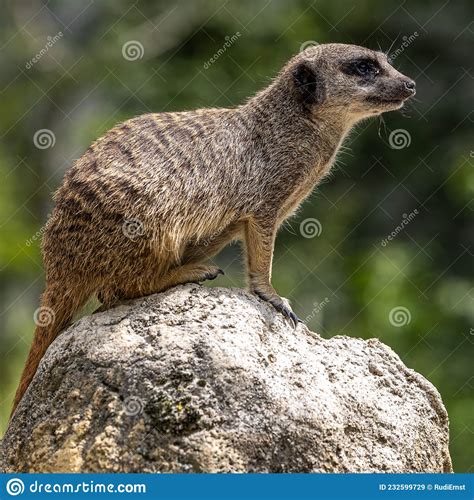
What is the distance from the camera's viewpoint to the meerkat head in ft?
19.3

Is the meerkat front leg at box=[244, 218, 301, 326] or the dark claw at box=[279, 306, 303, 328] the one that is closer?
the dark claw at box=[279, 306, 303, 328]

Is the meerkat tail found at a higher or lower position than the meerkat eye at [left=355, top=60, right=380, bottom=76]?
lower

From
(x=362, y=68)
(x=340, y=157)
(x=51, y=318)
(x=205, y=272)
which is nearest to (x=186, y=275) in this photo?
(x=205, y=272)

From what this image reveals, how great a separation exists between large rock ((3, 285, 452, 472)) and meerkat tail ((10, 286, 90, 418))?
30 cm

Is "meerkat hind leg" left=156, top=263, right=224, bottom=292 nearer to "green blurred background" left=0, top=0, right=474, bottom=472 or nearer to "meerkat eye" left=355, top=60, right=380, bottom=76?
"meerkat eye" left=355, top=60, right=380, bottom=76

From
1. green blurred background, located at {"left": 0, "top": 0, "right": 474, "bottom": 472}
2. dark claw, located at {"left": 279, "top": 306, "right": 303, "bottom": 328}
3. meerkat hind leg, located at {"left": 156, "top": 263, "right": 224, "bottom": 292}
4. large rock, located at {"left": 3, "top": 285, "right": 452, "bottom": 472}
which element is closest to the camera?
large rock, located at {"left": 3, "top": 285, "right": 452, "bottom": 472}

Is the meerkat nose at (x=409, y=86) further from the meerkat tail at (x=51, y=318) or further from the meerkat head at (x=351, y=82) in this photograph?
the meerkat tail at (x=51, y=318)

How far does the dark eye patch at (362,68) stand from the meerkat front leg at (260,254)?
0.95 meters

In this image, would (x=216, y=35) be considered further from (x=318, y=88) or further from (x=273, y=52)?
(x=318, y=88)

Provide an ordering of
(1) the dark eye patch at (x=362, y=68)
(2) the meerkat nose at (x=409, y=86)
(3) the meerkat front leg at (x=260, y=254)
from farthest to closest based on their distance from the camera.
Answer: (1) the dark eye patch at (x=362, y=68)
(2) the meerkat nose at (x=409, y=86)
(3) the meerkat front leg at (x=260, y=254)

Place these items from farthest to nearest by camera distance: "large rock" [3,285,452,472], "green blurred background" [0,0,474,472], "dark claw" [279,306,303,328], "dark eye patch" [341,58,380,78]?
"green blurred background" [0,0,474,472] → "dark eye patch" [341,58,380,78] → "dark claw" [279,306,303,328] → "large rock" [3,285,452,472]

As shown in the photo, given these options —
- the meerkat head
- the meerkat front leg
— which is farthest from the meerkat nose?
the meerkat front leg

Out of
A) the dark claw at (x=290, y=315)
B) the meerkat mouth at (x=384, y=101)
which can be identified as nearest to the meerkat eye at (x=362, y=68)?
the meerkat mouth at (x=384, y=101)

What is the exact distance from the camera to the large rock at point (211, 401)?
4.49 m
